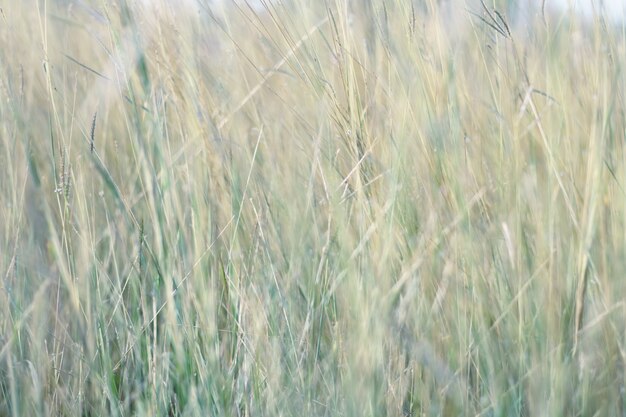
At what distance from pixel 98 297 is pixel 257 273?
22 cm

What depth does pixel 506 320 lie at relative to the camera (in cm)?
119

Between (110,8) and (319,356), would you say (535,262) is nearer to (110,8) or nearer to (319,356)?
(319,356)

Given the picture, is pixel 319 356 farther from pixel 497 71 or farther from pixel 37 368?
pixel 497 71

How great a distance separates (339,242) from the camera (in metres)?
1.19

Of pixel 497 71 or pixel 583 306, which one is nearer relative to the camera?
pixel 583 306

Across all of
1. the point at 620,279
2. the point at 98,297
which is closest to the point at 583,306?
the point at 620,279

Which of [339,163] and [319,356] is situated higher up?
[339,163]

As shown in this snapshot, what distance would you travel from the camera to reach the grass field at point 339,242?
115 cm

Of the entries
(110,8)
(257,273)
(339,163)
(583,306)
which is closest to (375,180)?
(339,163)

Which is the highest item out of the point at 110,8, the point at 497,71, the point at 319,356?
the point at 110,8

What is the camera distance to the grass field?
3.78ft

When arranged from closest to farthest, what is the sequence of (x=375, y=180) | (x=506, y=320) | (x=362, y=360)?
1. (x=362, y=360)
2. (x=506, y=320)
3. (x=375, y=180)

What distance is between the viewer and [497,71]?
137 cm

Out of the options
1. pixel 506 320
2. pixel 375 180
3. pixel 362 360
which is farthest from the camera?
pixel 375 180
